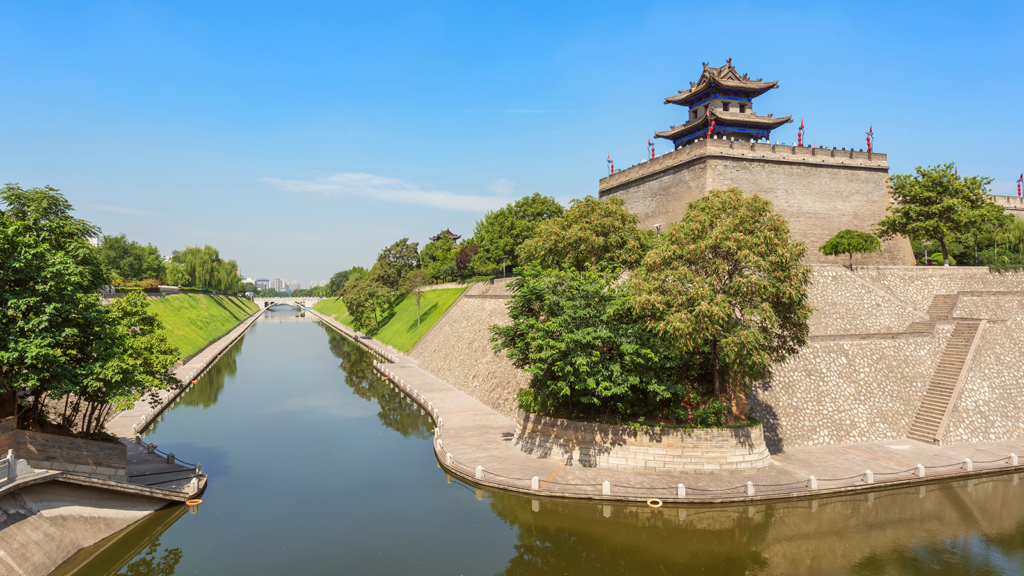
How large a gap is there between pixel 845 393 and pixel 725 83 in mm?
28009

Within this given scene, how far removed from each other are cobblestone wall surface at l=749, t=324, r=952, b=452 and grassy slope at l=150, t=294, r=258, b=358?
45619 millimetres

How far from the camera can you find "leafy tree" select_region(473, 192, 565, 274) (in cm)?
5578

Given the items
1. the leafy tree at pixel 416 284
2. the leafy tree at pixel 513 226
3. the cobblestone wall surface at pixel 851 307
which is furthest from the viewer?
the leafy tree at pixel 416 284

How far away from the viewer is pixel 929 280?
3431cm

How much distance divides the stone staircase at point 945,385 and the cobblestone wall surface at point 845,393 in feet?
1.17

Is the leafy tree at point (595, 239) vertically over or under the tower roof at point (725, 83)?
under

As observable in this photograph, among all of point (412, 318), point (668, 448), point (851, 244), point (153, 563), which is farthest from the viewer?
point (412, 318)

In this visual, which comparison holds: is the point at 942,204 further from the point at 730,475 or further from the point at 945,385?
the point at 730,475

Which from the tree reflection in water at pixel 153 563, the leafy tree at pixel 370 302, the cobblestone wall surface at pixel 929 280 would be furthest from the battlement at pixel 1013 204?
the tree reflection in water at pixel 153 563

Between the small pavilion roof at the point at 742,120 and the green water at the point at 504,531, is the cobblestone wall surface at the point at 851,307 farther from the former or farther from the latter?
the small pavilion roof at the point at 742,120

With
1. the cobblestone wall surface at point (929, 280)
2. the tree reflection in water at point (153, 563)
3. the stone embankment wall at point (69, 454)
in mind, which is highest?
the cobblestone wall surface at point (929, 280)

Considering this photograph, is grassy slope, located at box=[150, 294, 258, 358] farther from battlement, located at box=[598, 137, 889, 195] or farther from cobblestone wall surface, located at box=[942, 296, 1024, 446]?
cobblestone wall surface, located at box=[942, 296, 1024, 446]

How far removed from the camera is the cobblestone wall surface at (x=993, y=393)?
24422 millimetres

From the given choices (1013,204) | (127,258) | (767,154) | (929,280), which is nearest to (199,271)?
(127,258)
